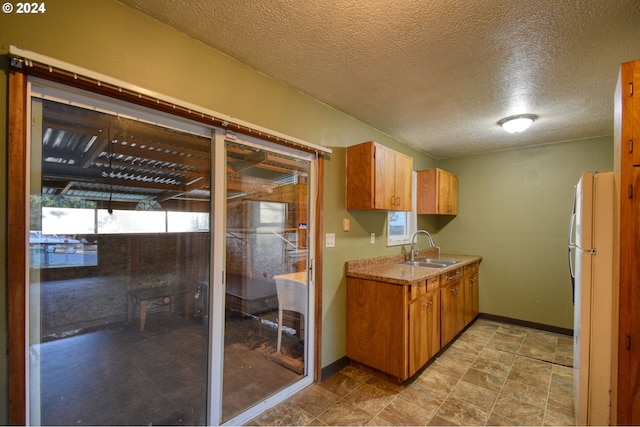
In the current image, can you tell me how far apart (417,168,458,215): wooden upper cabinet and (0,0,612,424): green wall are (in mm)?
285

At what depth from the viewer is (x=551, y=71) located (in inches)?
78.6

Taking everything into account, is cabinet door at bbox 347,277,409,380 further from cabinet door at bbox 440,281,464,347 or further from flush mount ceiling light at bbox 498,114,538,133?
flush mount ceiling light at bbox 498,114,538,133

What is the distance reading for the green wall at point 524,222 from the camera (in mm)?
3576

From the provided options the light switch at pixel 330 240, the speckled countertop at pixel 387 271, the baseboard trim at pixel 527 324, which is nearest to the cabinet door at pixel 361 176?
the light switch at pixel 330 240

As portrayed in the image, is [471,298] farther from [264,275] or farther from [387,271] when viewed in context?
[264,275]

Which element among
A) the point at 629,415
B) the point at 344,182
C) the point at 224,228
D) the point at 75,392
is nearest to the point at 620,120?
the point at 629,415

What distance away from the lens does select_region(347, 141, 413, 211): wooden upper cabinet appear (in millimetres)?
2641

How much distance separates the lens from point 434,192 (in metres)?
3.96
